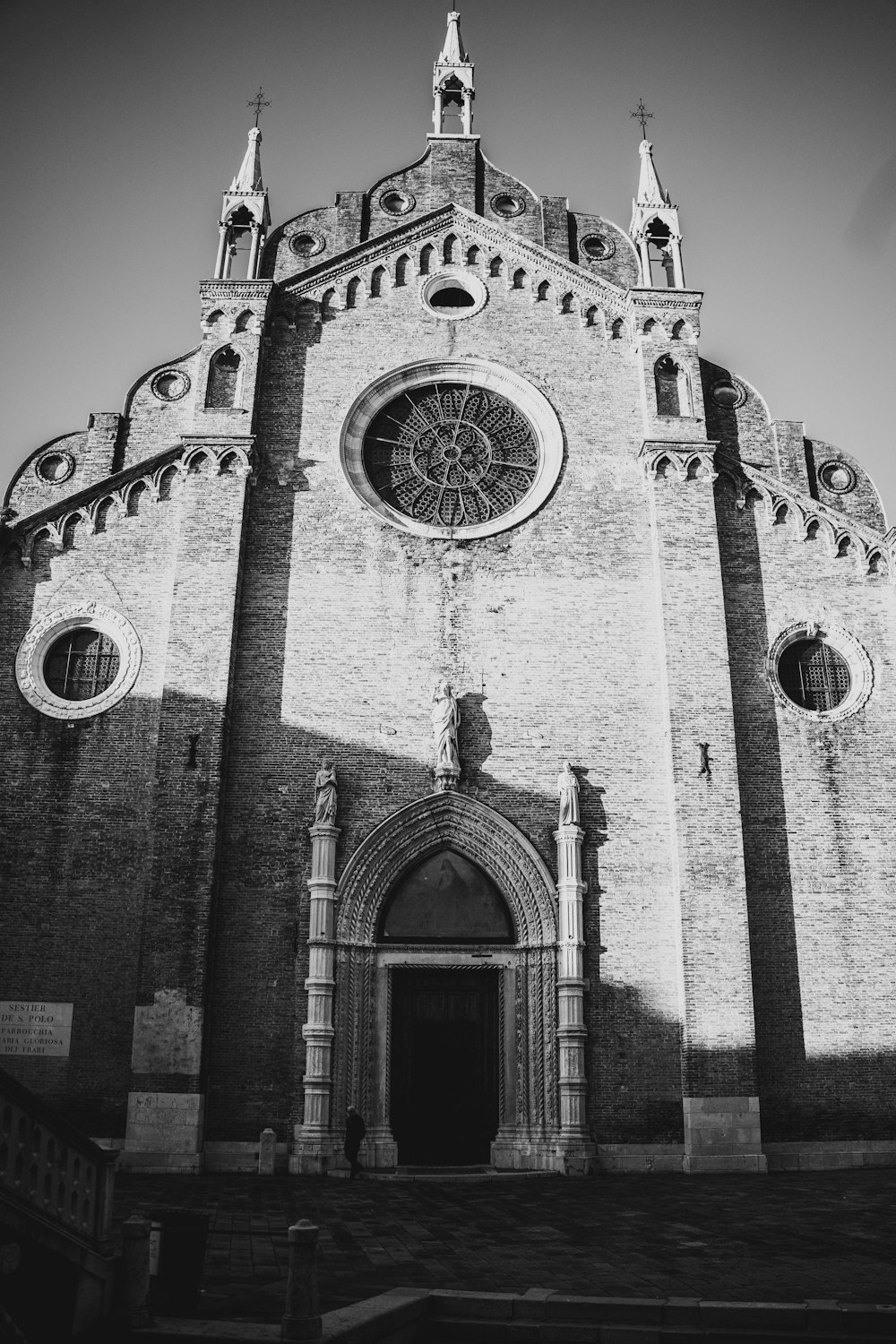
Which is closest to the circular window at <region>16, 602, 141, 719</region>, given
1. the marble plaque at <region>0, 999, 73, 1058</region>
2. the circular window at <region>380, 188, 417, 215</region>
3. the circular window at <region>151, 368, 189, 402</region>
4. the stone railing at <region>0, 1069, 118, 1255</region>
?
the circular window at <region>151, 368, 189, 402</region>

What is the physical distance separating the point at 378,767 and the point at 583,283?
984cm

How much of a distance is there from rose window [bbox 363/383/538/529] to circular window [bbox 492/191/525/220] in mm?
3982

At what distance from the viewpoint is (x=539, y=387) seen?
1920 cm

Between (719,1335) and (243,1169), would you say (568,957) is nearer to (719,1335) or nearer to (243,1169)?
(243,1169)

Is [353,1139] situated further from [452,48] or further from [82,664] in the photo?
[452,48]

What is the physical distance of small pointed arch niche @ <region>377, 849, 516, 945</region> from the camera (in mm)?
16266

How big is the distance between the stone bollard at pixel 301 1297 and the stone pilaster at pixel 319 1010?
9087mm

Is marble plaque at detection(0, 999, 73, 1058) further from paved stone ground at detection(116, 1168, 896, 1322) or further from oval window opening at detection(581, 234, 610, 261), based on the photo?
oval window opening at detection(581, 234, 610, 261)

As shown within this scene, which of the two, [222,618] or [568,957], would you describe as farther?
[222,618]

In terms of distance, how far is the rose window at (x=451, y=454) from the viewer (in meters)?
18.7

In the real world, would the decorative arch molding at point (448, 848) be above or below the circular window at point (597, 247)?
below

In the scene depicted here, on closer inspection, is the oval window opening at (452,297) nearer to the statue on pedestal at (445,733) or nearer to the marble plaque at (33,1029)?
the statue on pedestal at (445,733)

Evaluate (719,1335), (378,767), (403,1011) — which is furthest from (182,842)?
(719,1335)

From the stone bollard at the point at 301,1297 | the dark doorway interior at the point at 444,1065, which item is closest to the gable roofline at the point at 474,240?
the dark doorway interior at the point at 444,1065
